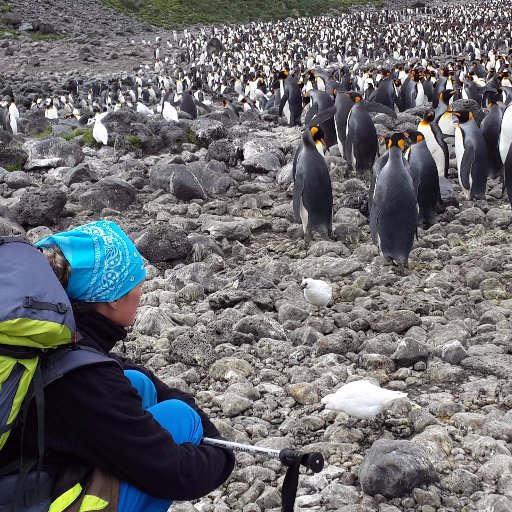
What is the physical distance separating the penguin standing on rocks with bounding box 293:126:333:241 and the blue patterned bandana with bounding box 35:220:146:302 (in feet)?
16.4

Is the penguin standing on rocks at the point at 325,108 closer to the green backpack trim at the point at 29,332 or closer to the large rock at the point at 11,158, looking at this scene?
the large rock at the point at 11,158

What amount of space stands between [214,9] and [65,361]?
5165cm

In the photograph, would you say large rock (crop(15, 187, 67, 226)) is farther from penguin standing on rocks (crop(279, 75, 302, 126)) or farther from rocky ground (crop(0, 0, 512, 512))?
penguin standing on rocks (crop(279, 75, 302, 126))

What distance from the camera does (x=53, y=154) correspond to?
34.4 ft

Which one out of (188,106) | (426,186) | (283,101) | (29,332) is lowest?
(188,106)

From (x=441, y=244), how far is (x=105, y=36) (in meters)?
36.9

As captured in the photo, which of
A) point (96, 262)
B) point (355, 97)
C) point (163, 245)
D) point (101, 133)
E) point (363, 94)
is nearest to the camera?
point (96, 262)

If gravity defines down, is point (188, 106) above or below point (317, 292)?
below

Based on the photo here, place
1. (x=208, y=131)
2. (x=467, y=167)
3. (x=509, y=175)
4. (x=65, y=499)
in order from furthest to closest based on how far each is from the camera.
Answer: (x=208, y=131) < (x=467, y=167) < (x=509, y=175) < (x=65, y=499)

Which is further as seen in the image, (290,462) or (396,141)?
(396,141)

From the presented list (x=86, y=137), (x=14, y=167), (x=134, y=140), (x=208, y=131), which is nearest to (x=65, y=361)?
(x=14, y=167)

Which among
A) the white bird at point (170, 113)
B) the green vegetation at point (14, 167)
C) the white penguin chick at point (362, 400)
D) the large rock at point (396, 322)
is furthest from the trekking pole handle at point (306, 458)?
the white bird at point (170, 113)

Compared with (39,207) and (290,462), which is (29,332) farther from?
(39,207)

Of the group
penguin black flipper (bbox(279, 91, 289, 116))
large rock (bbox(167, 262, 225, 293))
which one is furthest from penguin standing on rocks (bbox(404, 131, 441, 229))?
Answer: penguin black flipper (bbox(279, 91, 289, 116))
